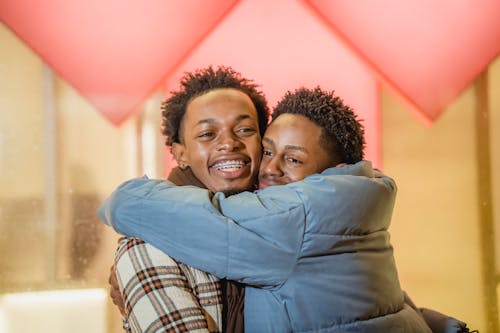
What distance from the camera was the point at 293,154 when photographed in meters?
1.47

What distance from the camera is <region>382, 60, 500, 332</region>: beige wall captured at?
2.43 meters

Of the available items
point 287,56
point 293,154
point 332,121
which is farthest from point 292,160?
point 287,56

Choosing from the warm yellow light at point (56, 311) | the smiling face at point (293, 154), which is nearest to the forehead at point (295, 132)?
the smiling face at point (293, 154)

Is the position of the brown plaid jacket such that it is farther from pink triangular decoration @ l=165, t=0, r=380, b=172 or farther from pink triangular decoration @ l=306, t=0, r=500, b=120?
pink triangular decoration @ l=306, t=0, r=500, b=120

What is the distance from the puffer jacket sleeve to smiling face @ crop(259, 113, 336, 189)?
249 millimetres

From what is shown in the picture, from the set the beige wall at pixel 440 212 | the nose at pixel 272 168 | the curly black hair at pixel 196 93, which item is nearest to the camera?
the nose at pixel 272 168

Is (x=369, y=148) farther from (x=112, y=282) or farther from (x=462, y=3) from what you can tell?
(x=112, y=282)

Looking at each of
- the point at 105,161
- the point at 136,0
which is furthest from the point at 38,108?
the point at 136,0

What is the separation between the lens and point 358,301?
1.26 m

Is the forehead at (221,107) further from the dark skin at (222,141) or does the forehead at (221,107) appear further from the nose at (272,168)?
the nose at (272,168)

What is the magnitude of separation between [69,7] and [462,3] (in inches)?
60.1

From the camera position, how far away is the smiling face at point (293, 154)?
1457 mm

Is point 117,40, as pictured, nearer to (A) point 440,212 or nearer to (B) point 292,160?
(B) point 292,160

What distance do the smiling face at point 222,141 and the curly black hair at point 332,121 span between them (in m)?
0.12
